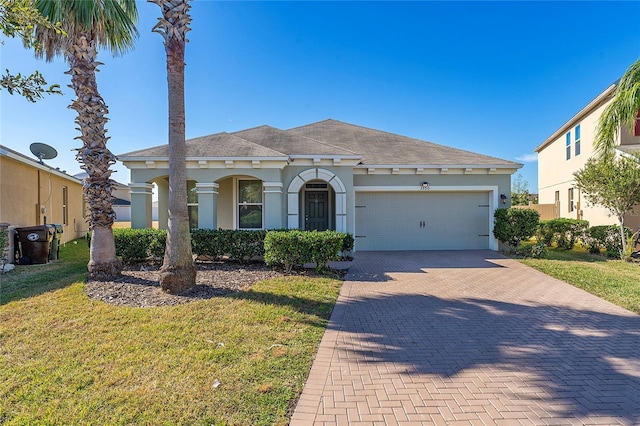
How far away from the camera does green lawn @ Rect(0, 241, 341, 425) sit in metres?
2.89

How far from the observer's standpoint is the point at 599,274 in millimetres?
8445

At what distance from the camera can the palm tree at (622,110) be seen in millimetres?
9742

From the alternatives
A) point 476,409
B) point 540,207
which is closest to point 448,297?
point 476,409

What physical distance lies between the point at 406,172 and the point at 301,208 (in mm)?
4488

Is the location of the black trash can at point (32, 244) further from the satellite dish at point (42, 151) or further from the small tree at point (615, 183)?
the small tree at point (615, 183)

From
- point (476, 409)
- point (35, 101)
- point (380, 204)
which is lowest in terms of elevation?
point (476, 409)

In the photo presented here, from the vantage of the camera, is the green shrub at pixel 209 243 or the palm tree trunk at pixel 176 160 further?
the green shrub at pixel 209 243

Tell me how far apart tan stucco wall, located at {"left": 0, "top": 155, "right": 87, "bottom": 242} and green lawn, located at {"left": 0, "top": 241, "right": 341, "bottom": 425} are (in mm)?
6168

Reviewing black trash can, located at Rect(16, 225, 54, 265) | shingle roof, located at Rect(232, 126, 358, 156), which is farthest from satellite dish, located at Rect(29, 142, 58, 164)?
shingle roof, located at Rect(232, 126, 358, 156)

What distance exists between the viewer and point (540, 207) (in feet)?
63.7

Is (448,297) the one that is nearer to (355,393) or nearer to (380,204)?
(355,393)

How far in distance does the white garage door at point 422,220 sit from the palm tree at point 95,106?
8530 mm

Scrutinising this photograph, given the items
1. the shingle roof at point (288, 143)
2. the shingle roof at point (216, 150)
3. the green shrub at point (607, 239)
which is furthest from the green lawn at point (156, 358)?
the green shrub at point (607, 239)

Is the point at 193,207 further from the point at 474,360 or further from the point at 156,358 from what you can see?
the point at 474,360
